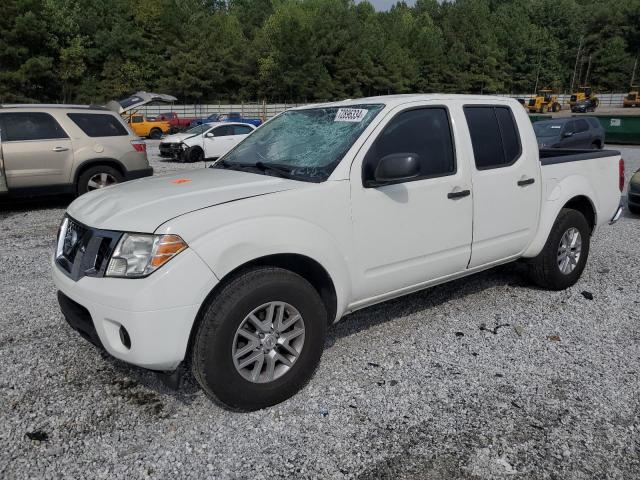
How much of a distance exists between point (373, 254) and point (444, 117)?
48.5 inches

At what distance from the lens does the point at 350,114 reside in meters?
3.73

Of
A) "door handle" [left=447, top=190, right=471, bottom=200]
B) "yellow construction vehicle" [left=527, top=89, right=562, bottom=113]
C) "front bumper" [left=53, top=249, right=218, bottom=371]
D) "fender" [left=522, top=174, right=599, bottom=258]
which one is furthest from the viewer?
"yellow construction vehicle" [left=527, top=89, right=562, bottom=113]

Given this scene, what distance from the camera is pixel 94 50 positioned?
58.2 meters

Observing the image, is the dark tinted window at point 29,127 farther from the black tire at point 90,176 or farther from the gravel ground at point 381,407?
the gravel ground at point 381,407

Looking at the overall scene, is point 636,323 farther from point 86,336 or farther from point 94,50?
point 94,50

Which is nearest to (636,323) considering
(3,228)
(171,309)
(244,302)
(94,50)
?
(244,302)

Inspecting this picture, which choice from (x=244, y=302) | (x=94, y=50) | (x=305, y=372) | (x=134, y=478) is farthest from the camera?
(x=94, y=50)

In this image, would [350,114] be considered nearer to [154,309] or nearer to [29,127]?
[154,309]

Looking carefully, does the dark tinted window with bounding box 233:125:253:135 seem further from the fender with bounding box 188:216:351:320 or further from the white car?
the fender with bounding box 188:216:351:320

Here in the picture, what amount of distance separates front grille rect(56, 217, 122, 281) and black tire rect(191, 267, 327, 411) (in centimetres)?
59

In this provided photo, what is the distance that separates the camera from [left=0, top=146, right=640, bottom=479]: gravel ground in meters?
2.64

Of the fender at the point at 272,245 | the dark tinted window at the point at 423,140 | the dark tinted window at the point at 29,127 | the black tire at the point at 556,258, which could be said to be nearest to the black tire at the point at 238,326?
the fender at the point at 272,245

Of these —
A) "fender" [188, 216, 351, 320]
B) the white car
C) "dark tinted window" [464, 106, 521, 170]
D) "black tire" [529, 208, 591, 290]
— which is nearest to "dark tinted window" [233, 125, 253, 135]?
the white car

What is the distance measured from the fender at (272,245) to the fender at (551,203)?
6.92 ft
